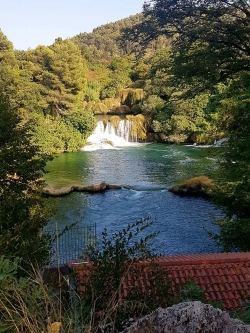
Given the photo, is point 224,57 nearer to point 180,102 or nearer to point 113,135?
point 180,102

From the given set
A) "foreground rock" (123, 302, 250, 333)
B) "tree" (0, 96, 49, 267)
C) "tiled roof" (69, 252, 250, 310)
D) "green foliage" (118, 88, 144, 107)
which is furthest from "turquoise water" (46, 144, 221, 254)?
"green foliage" (118, 88, 144, 107)

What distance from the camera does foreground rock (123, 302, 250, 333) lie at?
187 cm

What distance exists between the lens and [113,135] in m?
38.9

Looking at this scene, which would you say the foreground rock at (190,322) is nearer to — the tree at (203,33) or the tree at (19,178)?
the tree at (19,178)

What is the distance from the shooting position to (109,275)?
3621mm

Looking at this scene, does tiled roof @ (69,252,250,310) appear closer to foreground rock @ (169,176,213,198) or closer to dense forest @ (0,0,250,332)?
dense forest @ (0,0,250,332)

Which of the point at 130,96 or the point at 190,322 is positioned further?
the point at 130,96

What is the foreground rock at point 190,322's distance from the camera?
1872mm

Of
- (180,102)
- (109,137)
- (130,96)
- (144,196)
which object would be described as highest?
(130,96)

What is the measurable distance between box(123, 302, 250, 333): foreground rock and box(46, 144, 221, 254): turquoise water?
10.3m

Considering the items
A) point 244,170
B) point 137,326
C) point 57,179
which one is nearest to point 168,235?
point 244,170

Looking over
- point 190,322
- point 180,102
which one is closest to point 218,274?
point 190,322

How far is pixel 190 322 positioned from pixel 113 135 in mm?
37297

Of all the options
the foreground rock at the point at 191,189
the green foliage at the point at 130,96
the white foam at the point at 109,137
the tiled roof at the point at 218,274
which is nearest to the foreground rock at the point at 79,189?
the foreground rock at the point at 191,189
